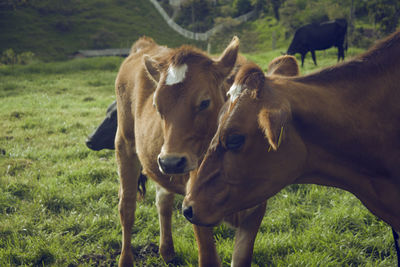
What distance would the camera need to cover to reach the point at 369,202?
2.34m

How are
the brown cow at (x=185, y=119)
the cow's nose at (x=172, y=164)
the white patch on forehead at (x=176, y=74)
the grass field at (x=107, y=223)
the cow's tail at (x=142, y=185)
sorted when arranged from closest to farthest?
1. the cow's nose at (x=172, y=164)
2. the brown cow at (x=185, y=119)
3. the white patch on forehead at (x=176, y=74)
4. the grass field at (x=107, y=223)
5. the cow's tail at (x=142, y=185)

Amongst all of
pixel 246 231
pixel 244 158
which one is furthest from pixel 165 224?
pixel 244 158

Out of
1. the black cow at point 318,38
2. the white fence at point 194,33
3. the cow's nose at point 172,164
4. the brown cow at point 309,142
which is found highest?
the brown cow at point 309,142

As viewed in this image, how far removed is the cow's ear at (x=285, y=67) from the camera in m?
2.82

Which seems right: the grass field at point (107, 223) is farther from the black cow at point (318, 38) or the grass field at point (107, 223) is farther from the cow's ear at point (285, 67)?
the black cow at point (318, 38)

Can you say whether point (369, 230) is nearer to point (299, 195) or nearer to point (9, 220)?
point (299, 195)

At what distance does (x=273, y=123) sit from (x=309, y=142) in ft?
1.38

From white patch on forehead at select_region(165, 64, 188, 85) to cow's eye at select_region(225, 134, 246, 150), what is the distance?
77 cm

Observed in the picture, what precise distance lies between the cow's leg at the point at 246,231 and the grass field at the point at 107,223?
52cm

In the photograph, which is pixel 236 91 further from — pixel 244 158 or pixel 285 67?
pixel 285 67

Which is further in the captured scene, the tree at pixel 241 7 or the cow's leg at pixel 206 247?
the tree at pixel 241 7

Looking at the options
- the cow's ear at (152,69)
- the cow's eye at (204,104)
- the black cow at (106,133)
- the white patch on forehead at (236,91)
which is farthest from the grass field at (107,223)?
the white patch on forehead at (236,91)

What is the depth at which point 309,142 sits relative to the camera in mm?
2207

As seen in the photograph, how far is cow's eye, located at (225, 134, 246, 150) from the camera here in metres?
2.06
